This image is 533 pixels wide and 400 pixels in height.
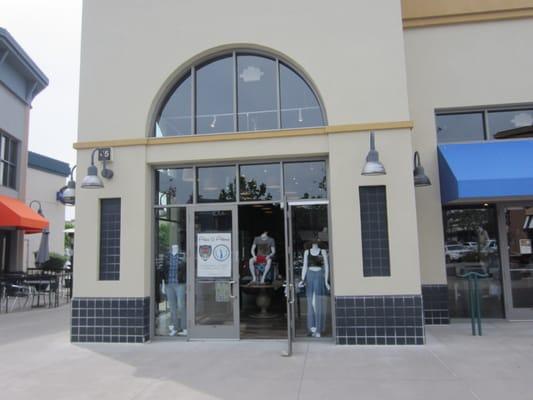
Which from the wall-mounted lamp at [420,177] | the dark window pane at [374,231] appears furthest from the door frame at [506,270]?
the dark window pane at [374,231]

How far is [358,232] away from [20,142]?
14.3m

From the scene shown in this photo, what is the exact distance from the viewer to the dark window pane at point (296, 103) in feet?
27.0

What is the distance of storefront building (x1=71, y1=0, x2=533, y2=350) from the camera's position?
24.9ft

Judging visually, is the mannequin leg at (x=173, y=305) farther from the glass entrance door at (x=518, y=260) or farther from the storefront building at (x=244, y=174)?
the glass entrance door at (x=518, y=260)

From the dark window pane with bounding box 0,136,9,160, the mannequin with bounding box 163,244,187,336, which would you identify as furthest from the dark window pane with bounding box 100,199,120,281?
the dark window pane with bounding box 0,136,9,160

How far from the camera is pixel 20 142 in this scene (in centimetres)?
1692

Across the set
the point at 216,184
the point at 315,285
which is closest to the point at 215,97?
the point at 216,184

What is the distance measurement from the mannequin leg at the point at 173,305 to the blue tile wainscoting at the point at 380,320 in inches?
113

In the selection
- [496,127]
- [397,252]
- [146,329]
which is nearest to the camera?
[397,252]

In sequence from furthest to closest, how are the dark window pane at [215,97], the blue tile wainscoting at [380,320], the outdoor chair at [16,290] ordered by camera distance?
the outdoor chair at [16,290] < the dark window pane at [215,97] < the blue tile wainscoting at [380,320]

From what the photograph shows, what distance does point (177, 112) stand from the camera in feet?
28.3

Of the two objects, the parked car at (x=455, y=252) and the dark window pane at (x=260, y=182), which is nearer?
the dark window pane at (x=260, y=182)

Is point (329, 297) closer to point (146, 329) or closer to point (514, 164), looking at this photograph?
point (146, 329)

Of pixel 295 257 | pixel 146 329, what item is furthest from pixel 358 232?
pixel 146 329
